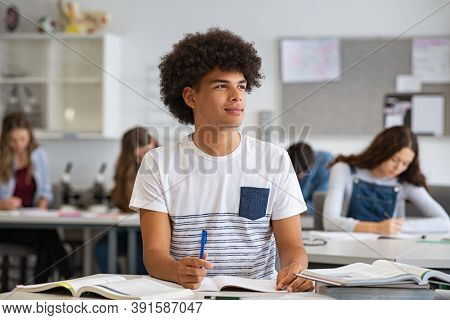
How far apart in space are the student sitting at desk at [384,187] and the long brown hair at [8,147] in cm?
208

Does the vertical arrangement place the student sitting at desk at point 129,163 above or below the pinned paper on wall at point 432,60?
below

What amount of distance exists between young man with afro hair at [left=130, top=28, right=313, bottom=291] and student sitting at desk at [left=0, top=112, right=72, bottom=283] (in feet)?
9.08

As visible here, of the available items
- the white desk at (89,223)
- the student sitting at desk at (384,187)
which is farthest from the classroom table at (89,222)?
the student sitting at desk at (384,187)

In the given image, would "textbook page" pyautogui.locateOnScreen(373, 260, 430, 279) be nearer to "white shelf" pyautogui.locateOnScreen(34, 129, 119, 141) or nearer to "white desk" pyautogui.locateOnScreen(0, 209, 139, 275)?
"white desk" pyautogui.locateOnScreen(0, 209, 139, 275)

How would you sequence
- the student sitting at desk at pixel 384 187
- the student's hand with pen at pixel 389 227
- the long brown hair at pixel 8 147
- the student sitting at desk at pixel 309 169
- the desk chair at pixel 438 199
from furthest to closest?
the long brown hair at pixel 8 147
the student sitting at desk at pixel 309 169
the desk chair at pixel 438 199
the student sitting at desk at pixel 384 187
the student's hand with pen at pixel 389 227

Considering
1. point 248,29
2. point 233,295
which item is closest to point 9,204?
point 248,29

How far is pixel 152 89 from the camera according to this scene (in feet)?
18.7

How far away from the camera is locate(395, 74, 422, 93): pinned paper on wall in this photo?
5.40m

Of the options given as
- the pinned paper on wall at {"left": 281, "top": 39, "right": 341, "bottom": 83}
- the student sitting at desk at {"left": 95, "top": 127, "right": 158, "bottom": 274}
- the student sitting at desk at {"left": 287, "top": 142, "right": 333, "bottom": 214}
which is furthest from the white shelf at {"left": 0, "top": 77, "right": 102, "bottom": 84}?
the student sitting at desk at {"left": 287, "top": 142, "right": 333, "bottom": 214}

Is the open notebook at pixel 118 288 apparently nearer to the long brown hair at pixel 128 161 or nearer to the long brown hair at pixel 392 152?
the long brown hair at pixel 392 152

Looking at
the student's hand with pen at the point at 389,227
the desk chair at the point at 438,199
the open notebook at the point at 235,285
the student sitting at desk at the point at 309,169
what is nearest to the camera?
the open notebook at the point at 235,285

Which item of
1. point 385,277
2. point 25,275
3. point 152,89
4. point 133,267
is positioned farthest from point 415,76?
point 385,277

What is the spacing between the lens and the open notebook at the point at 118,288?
143cm
